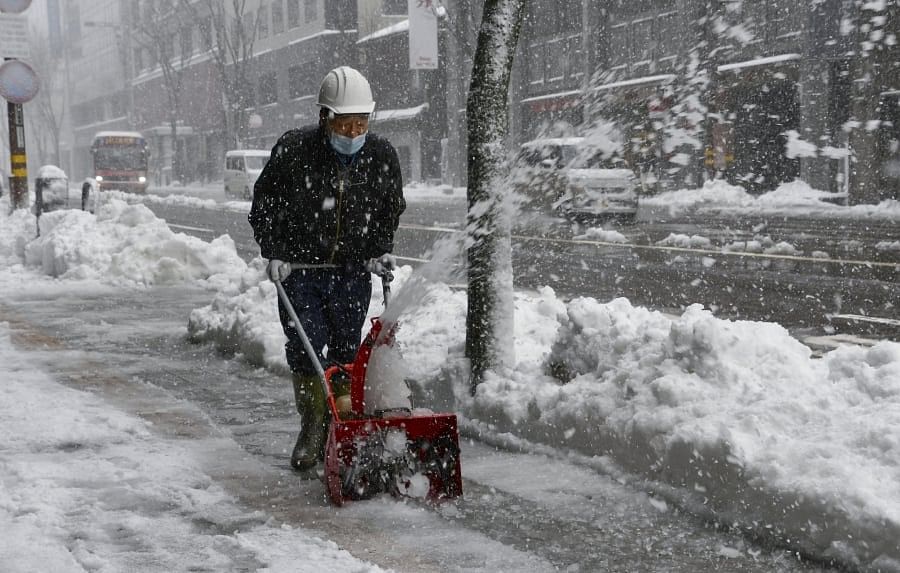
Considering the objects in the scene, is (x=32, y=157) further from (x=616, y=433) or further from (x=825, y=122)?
(x=616, y=433)

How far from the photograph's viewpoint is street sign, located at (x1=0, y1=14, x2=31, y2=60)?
1703 cm

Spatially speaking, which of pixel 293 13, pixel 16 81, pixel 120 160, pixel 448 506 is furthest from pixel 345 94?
pixel 293 13

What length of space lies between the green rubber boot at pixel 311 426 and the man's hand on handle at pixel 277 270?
1.82 feet

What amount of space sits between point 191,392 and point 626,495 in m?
3.24

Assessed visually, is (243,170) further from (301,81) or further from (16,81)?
(16,81)

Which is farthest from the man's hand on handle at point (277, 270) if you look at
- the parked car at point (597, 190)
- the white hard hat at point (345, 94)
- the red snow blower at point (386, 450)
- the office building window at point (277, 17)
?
the office building window at point (277, 17)

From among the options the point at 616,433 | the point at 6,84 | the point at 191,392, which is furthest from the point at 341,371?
the point at 6,84

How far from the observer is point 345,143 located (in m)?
4.58

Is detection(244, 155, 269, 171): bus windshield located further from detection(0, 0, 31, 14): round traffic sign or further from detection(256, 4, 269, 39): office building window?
detection(256, 4, 269, 39): office building window

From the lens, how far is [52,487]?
4453 mm

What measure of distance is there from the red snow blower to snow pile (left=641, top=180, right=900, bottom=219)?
61.5 ft

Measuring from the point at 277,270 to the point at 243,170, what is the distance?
32.4 metres

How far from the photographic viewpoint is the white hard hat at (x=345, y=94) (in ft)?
14.7

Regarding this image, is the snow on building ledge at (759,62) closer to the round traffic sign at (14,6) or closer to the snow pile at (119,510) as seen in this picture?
the round traffic sign at (14,6)
